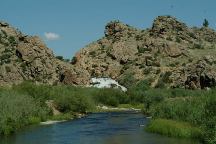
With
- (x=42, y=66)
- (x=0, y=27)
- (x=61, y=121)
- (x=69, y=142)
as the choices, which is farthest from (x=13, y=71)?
(x=69, y=142)

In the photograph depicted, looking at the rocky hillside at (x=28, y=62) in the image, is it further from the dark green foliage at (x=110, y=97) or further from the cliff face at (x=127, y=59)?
the dark green foliage at (x=110, y=97)

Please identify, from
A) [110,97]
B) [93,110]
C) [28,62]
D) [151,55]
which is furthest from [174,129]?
[151,55]

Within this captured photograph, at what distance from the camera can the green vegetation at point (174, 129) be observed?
5092cm

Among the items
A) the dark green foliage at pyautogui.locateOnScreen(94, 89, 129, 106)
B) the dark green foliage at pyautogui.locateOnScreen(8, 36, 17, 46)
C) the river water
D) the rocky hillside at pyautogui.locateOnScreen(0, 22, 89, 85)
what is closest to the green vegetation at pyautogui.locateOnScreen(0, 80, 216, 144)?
the river water

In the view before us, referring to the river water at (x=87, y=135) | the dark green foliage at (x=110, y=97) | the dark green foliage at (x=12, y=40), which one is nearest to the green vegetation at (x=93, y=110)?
the river water at (x=87, y=135)

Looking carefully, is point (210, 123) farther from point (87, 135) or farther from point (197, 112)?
point (87, 135)

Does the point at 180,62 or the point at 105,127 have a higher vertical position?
the point at 180,62

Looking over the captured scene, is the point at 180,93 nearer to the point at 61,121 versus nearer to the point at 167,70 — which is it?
the point at 167,70

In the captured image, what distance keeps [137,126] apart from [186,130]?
54.2 feet

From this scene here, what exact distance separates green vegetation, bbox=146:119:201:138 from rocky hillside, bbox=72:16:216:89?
298ft

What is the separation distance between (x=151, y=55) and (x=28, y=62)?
58550 mm

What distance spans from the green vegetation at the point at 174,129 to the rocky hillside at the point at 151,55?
90.9m

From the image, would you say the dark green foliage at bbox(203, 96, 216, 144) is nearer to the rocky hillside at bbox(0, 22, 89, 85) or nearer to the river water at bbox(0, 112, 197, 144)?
the river water at bbox(0, 112, 197, 144)

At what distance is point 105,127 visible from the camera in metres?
68.1
